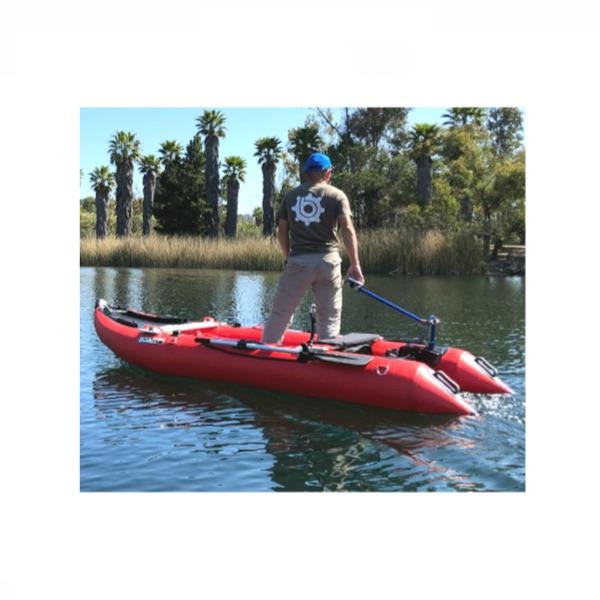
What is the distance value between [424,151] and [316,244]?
2262 cm

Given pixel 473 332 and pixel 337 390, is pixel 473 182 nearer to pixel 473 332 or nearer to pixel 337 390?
pixel 473 332

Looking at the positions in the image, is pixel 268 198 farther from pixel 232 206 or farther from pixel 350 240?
pixel 350 240

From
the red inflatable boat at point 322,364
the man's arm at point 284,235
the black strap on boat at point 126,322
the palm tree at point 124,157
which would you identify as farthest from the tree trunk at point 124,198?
the man's arm at point 284,235

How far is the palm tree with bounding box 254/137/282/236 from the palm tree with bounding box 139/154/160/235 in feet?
21.4

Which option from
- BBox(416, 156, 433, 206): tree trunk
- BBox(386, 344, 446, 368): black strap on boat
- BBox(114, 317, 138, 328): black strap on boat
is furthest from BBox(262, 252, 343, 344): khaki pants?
BBox(416, 156, 433, 206): tree trunk

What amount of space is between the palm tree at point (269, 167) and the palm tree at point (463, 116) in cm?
799

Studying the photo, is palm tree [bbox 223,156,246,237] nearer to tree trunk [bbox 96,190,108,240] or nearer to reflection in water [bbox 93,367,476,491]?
tree trunk [bbox 96,190,108,240]

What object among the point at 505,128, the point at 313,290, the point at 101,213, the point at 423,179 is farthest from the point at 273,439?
the point at 505,128

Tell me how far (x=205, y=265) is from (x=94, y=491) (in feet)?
64.1

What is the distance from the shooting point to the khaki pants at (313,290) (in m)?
6.84

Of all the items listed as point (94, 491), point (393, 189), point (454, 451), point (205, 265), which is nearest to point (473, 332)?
point (454, 451)

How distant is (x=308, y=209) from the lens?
6711 mm

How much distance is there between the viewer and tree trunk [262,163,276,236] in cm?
3316

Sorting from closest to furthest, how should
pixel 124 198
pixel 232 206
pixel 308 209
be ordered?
pixel 308 209, pixel 124 198, pixel 232 206
